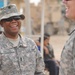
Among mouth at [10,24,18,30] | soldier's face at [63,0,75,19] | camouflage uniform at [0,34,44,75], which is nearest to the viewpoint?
soldier's face at [63,0,75,19]

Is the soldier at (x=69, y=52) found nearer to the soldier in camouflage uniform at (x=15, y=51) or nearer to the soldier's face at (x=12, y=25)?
the soldier in camouflage uniform at (x=15, y=51)

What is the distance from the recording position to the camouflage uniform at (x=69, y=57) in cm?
220

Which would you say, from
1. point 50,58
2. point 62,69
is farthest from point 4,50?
point 50,58

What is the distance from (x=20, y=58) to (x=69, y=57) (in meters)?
1.47

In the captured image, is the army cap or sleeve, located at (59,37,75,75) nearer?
sleeve, located at (59,37,75,75)

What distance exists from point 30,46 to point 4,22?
382mm

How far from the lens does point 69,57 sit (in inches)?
87.0

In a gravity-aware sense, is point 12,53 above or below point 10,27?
below

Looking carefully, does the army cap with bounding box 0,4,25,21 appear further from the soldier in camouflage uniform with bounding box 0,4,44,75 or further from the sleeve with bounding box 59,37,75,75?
the sleeve with bounding box 59,37,75,75

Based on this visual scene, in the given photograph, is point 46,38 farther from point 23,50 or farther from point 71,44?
point 71,44

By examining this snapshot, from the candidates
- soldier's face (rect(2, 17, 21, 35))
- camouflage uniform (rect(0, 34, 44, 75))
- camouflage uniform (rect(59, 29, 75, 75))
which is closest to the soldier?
camouflage uniform (rect(59, 29, 75, 75))

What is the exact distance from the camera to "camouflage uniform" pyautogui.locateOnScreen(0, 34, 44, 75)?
11.8 ft

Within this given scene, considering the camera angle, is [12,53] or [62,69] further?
[12,53]

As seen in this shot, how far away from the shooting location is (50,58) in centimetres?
777
